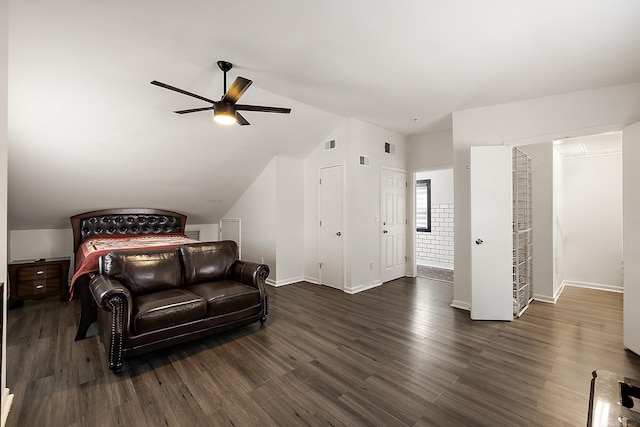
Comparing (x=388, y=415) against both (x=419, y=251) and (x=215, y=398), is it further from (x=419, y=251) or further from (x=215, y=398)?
(x=419, y=251)

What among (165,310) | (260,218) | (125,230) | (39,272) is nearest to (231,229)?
(260,218)

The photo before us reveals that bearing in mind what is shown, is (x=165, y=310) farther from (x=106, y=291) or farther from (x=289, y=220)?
(x=289, y=220)

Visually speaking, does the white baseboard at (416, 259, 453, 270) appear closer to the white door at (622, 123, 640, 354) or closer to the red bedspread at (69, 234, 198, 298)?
the white door at (622, 123, 640, 354)

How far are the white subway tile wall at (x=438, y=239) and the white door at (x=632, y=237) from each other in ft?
11.8

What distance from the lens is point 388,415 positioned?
1.85 metres

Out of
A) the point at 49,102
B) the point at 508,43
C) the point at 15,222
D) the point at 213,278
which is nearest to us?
the point at 508,43

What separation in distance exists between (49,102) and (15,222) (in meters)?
2.85

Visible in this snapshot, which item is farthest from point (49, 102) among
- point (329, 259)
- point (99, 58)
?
point (329, 259)

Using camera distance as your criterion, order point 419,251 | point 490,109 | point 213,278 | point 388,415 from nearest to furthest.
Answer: point 388,415
point 213,278
point 490,109
point 419,251

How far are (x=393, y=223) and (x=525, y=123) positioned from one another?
8.37 feet

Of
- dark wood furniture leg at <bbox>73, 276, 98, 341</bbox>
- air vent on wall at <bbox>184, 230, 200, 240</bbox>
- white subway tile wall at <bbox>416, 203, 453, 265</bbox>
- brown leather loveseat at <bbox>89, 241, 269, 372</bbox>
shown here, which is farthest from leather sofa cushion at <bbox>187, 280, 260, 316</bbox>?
white subway tile wall at <bbox>416, 203, 453, 265</bbox>

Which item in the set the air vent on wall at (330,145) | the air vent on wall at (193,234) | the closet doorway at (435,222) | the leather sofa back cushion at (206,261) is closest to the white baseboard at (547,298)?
the closet doorway at (435,222)

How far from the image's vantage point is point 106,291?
7.67 feet

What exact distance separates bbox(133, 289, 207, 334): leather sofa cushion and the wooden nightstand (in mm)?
2476
